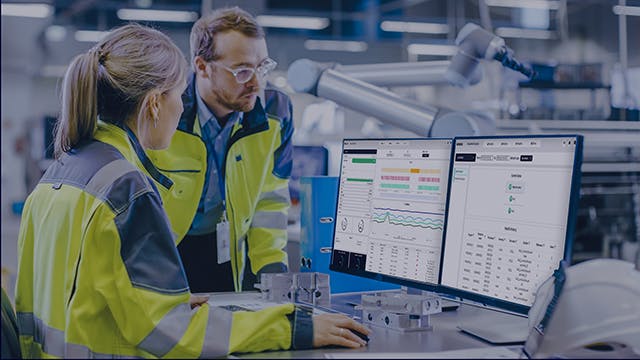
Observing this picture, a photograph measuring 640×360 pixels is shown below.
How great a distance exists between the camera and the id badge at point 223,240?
97.0 inches

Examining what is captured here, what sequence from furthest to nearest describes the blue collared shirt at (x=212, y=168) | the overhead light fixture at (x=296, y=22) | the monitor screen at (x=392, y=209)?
1. the overhead light fixture at (x=296, y=22)
2. the blue collared shirt at (x=212, y=168)
3. the monitor screen at (x=392, y=209)

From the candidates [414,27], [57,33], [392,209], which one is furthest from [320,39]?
[392,209]

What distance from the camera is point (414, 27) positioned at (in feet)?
34.0

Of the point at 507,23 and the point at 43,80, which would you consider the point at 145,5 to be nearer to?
the point at 43,80

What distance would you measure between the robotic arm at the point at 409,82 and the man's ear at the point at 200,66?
0.27m

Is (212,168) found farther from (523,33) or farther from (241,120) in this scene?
(523,33)

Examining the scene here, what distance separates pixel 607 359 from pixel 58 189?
3.31ft

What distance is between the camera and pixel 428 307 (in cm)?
164

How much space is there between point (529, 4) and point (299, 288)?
7.26 metres

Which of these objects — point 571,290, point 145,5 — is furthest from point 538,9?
point 571,290

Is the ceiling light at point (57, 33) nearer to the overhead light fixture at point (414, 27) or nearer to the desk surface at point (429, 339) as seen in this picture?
the overhead light fixture at point (414, 27)

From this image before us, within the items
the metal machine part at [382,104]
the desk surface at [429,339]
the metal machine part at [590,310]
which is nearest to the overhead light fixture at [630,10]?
the metal machine part at [382,104]

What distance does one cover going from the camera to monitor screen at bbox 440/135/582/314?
4.71ft

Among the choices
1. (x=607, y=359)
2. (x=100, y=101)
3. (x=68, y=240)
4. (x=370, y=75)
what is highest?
(x=370, y=75)
